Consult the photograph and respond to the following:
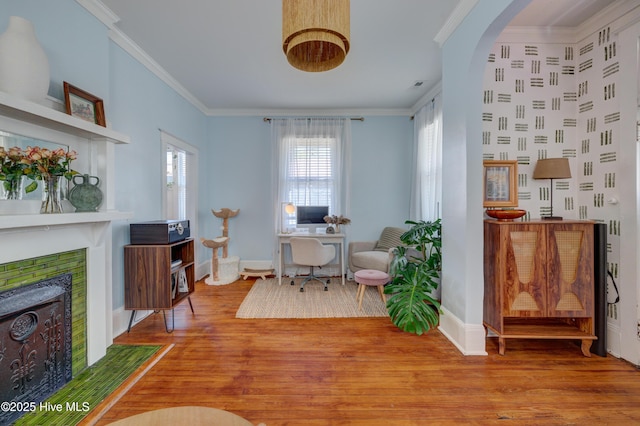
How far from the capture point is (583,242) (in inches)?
79.8

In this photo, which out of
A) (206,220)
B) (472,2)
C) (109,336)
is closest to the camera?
(472,2)

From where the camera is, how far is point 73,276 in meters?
1.88

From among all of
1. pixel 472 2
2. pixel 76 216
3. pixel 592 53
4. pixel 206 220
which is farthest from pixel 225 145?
pixel 592 53

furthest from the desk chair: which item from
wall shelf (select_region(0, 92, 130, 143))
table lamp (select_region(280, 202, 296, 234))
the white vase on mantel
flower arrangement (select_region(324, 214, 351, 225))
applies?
the white vase on mantel

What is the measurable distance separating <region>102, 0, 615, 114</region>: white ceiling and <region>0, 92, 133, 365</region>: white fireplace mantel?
1204mm

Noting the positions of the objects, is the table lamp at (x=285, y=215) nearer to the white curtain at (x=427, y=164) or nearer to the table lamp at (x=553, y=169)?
the white curtain at (x=427, y=164)

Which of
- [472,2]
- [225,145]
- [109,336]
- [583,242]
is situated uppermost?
[472,2]

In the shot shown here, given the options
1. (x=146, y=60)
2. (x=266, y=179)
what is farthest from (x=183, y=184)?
(x=146, y=60)

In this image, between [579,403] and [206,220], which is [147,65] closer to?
[206,220]

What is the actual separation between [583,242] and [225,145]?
471cm

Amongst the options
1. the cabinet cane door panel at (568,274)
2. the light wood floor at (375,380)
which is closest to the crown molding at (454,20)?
the cabinet cane door panel at (568,274)

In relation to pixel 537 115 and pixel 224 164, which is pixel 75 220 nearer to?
pixel 224 164

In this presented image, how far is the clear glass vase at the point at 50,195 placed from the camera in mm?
1638

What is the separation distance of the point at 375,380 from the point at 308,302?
1.57m
